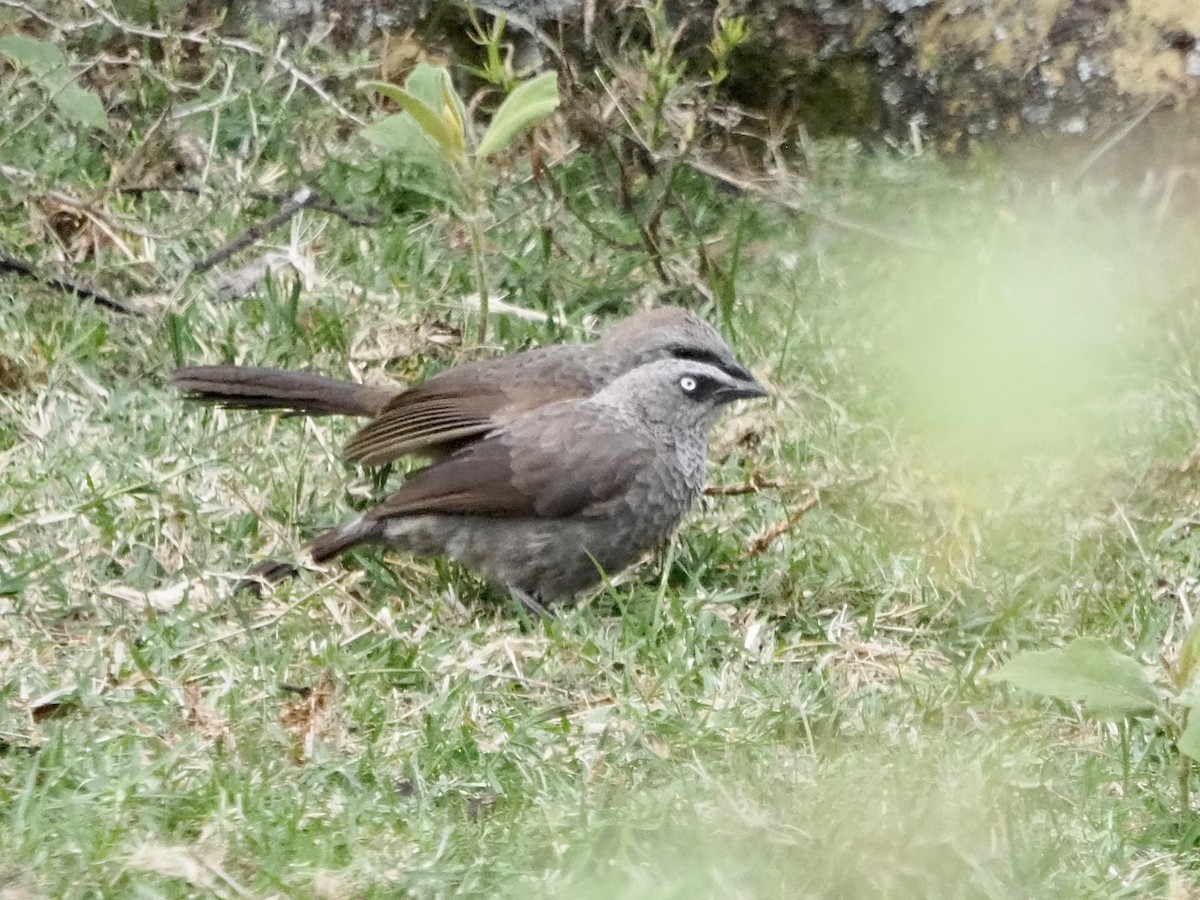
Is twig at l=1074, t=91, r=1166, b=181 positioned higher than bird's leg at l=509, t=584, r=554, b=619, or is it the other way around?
twig at l=1074, t=91, r=1166, b=181

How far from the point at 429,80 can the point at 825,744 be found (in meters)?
2.73

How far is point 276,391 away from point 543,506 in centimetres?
91

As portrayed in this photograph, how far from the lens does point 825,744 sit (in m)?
4.07

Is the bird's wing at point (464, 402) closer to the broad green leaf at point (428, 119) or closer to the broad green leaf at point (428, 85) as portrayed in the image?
the broad green leaf at point (428, 119)

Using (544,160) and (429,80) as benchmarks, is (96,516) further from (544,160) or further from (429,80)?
(544,160)

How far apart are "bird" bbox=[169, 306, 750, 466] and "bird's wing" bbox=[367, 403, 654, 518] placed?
10 cm

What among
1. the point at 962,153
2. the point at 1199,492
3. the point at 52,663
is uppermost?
the point at 962,153

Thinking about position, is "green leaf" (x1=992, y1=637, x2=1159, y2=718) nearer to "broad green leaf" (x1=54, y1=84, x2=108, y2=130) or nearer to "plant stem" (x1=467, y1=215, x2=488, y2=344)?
"plant stem" (x1=467, y1=215, x2=488, y2=344)

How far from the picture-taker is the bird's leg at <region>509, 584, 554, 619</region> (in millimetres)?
4957

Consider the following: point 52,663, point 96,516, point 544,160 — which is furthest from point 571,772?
point 544,160

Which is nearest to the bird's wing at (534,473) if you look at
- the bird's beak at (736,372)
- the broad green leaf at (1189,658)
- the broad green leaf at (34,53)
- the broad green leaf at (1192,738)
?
the bird's beak at (736,372)

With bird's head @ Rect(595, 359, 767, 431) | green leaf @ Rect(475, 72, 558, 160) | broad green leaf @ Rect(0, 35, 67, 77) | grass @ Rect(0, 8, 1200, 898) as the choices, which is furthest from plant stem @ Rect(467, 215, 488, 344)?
broad green leaf @ Rect(0, 35, 67, 77)

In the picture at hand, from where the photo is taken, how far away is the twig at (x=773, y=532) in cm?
512

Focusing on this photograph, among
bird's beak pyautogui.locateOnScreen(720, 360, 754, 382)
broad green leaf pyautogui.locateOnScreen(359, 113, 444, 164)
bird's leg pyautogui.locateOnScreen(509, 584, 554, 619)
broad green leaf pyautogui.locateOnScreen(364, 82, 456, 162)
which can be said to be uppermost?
broad green leaf pyautogui.locateOnScreen(364, 82, 456, 162)
